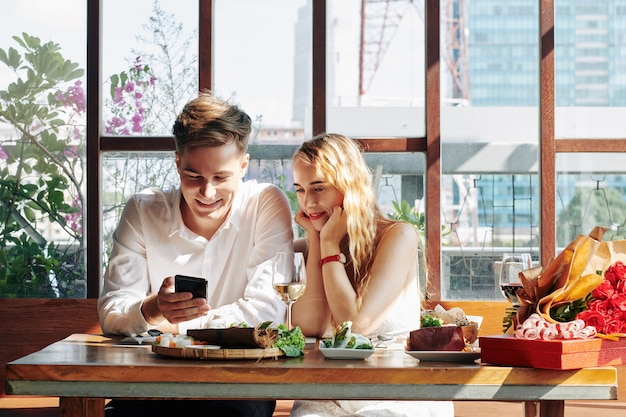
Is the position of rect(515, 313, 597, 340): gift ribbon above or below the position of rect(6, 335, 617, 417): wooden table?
above

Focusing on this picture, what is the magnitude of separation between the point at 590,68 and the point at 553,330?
9.66 ft

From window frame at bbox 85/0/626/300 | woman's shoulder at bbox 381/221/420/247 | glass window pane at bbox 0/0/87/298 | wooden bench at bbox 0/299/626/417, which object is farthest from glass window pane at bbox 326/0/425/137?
woman's shoulder at bbox 381/221/420/247

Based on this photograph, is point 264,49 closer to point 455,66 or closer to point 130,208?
point 455,66

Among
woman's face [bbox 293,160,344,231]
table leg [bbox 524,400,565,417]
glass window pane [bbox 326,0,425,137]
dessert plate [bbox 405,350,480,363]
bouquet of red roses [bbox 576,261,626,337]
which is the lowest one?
table leg [bbox 524,400,565,417]

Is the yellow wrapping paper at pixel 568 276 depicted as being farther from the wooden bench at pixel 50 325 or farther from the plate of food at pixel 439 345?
the wooden bench at pixel 50 325

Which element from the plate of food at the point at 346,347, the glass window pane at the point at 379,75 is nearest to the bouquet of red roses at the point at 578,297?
the plate of food at the point at 346,347

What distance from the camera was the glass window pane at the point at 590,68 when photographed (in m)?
4.46

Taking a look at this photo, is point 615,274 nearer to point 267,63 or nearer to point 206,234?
point 206,234

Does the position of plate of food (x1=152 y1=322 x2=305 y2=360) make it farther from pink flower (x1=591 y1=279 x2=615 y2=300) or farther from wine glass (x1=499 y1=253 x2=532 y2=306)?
pink flower (x1=591 y1=279 x2=615 y2=300)

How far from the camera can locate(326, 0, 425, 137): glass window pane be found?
177 inches

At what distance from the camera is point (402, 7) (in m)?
4.49

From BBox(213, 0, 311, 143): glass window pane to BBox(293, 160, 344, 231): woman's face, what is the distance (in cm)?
156

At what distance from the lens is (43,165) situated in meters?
4.52

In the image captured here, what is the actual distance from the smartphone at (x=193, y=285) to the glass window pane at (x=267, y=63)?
2370mm
